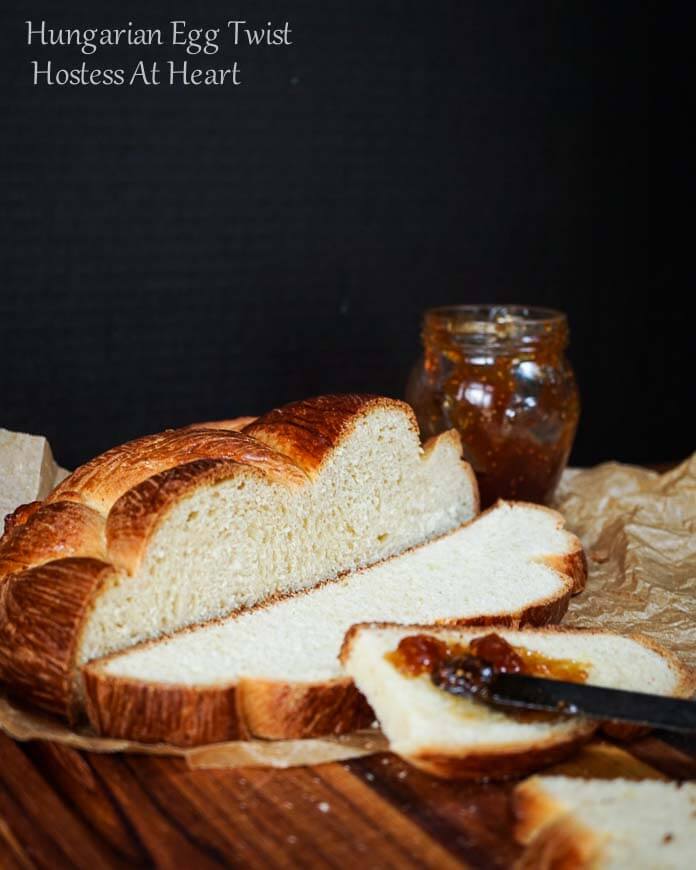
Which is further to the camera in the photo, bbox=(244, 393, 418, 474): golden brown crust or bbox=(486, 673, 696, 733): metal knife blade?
bbox=(244, 393, 418, 474): golden brown crust

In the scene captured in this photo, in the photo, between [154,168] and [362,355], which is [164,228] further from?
[362,355]

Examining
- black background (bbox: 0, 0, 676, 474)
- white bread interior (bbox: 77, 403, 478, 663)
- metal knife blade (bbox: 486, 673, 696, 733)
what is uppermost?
black background (bbox: 0, 0, 676, 474)

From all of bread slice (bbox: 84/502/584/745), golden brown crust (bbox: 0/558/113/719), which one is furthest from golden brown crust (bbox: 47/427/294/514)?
bread slice (bbox: 84/502/584/745)

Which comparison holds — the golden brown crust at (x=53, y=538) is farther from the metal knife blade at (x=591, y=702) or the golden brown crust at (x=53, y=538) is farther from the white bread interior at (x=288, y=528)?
the metal knife blade at (x=591, y=702)

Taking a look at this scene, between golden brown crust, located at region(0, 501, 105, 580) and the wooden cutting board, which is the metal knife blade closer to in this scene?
the wooden cutting board

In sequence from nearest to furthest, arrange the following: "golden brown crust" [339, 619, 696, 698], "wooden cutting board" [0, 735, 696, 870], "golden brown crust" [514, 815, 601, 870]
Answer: "golden brown crust" [514, 815, 601, 870], "wooden cutting board" [0, 735, 696, 870], "golden brown crust" [339, 619, 696, 698]

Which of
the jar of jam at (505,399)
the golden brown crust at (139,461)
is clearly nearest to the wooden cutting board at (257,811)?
the golden brown crust at (139,461)

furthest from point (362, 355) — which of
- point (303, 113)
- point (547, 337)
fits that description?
point (547, 337)
